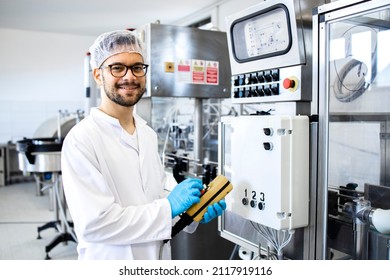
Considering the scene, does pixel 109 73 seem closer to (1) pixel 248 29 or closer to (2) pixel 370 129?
(1) pixel 248 29

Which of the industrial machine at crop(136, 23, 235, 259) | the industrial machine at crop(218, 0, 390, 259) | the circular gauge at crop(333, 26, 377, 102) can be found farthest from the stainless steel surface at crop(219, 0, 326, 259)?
the industrial machine at crop(136, 23, 235, 259)

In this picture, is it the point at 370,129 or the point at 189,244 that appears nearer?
the point at 370,129

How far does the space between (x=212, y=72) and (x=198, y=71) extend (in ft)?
0.32

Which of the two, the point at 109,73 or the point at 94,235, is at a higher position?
the point at 109,73

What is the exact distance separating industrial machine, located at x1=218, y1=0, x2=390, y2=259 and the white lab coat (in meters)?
0.36

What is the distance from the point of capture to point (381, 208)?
3.73 feet

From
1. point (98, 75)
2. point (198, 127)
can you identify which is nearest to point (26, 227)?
point (198, 127)

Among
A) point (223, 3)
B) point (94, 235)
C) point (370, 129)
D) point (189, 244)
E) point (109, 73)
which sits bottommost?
point (189, 244)

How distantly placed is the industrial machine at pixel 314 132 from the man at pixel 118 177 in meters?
0.22

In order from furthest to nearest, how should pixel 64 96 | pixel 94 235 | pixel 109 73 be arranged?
pixel 64 96
pixel 109 73
pixel 94 235

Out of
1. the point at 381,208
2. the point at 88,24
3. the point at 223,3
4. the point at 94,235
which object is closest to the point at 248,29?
the point at 381,208

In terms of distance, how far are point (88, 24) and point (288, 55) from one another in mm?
3896

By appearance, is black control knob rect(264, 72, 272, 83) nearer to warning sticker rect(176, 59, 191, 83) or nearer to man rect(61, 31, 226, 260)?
man rect(61, 31, 226, 260)

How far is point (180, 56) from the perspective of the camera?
1930 mm
